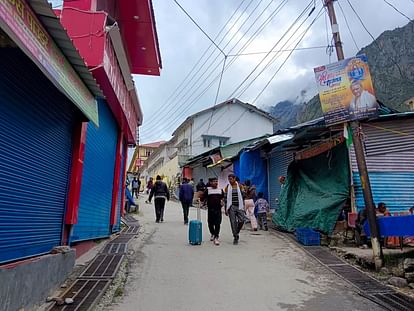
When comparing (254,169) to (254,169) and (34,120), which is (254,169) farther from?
(34,120)

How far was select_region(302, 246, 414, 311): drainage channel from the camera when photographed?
473cm

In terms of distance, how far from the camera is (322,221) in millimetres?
9367

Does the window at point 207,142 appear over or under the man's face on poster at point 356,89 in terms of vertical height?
over

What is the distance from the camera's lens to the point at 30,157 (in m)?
4.60

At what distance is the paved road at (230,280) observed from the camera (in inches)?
184

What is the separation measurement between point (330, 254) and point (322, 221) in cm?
160

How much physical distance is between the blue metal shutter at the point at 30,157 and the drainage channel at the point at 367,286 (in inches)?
195

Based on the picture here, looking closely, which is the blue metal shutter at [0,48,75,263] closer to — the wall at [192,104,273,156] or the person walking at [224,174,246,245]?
the person walking at [224,174,246,245]

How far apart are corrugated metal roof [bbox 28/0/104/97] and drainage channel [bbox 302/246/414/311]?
521 cm

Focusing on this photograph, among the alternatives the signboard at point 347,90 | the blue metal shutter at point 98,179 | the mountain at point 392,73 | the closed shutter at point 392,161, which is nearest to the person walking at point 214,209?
the blue metal shutter at point 98,179

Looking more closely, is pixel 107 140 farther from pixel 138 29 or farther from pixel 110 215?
pixel 138 29

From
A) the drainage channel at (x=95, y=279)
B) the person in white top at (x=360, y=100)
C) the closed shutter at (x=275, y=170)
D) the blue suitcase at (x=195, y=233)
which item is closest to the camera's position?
the drainage channel at (x=95, y=279)

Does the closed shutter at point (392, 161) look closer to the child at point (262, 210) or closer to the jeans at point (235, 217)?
the child at point (262, 210)

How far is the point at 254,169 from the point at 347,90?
8220 millimetres
